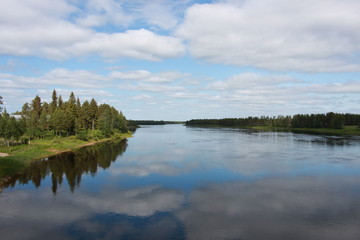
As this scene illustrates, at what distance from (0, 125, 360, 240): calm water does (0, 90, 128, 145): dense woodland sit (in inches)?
851

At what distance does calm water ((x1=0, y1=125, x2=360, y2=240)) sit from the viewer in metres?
21.8

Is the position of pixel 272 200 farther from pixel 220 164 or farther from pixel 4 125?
pixel 4 125

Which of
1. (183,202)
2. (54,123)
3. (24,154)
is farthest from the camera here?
(54,123)

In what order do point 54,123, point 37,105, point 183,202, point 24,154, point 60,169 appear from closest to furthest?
point 183,202 → point 60,169 → point 24,154 → point 54,123 → point 37,105

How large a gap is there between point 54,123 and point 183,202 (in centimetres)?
6941

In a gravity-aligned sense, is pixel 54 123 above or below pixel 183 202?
above

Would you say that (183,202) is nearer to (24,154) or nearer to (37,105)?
(24,154)

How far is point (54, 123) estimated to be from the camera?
279 feet

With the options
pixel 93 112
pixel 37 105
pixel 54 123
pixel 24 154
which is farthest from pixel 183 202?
pixel 37 105

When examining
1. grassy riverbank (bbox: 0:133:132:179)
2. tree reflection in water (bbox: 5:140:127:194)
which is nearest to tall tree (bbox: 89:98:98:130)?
grassy riverbank (bbox: 0:133:132:179)

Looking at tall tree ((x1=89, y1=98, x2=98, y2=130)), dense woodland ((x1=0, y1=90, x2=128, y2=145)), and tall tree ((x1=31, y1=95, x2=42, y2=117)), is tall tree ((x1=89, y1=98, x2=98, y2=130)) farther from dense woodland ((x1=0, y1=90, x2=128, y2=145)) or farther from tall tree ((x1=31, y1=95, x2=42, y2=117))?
tall tree ((x1=31, y1=95, x2=42, y2=117))

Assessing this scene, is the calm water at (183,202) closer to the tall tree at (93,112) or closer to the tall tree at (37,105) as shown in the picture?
the tall tree at (93,112)

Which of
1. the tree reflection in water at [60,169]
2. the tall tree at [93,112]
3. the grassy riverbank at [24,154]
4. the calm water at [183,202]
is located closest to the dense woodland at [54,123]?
the tall tree at [93,112]

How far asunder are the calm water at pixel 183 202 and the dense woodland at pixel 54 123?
70.9 feet
